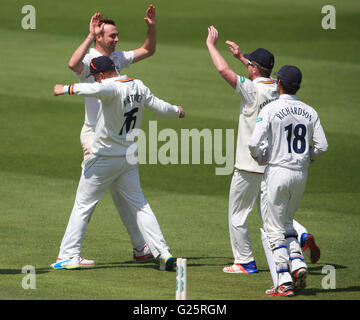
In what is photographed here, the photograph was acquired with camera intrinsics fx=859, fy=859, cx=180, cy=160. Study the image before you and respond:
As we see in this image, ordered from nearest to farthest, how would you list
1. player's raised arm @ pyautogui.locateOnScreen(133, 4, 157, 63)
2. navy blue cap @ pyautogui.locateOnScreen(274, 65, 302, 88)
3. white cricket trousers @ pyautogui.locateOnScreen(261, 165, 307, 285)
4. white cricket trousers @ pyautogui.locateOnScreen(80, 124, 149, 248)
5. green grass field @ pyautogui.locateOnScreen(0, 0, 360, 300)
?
white cricket trousers @ pyautogui.locateOnScreen(261, 165, 307, 285), navy blue cap @ pyautogui.locateOnScreen(274, 65, 302, 88), green grass field @ pyautogui.locateOnScreen(0, 0, 360, 300), white cricket trousers @ pyautogui.locateOnScreen(80, 124, 149, 248), player's raised arm @ pyautogui.locateOnScreen(133, 4, 157, 63)

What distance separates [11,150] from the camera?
16016 millimetres

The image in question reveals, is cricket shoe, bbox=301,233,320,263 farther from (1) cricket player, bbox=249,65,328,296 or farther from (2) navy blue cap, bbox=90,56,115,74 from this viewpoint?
(2) navy blue cap, bbox=90,56,115,74

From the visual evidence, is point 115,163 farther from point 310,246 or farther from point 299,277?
point 299,277

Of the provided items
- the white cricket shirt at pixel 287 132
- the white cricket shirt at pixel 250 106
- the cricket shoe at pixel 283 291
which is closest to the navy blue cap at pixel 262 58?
the white cricket shirt at pixel 250 106

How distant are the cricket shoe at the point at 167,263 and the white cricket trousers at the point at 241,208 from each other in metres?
0.69

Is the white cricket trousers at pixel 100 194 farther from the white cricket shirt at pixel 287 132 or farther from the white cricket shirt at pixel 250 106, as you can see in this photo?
the white cricket shirt at pixel 287 132

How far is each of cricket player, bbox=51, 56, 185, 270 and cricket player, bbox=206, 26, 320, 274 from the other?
74 cm

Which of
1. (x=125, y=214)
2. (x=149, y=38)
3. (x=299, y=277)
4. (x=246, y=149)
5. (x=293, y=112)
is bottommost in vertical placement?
(x=299, y=277)

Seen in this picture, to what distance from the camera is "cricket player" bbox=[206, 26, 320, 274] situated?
29.8ft

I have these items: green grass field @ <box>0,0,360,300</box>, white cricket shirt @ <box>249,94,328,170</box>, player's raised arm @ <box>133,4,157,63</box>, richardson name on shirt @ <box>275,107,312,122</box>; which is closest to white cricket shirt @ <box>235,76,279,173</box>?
white cricket shirt @ <box>249,94,328,170</box>

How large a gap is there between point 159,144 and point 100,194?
291 inches

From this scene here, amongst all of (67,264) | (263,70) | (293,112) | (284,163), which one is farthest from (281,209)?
(67,264)

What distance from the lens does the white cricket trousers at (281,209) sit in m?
8.20

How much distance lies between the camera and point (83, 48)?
9.35 meters
